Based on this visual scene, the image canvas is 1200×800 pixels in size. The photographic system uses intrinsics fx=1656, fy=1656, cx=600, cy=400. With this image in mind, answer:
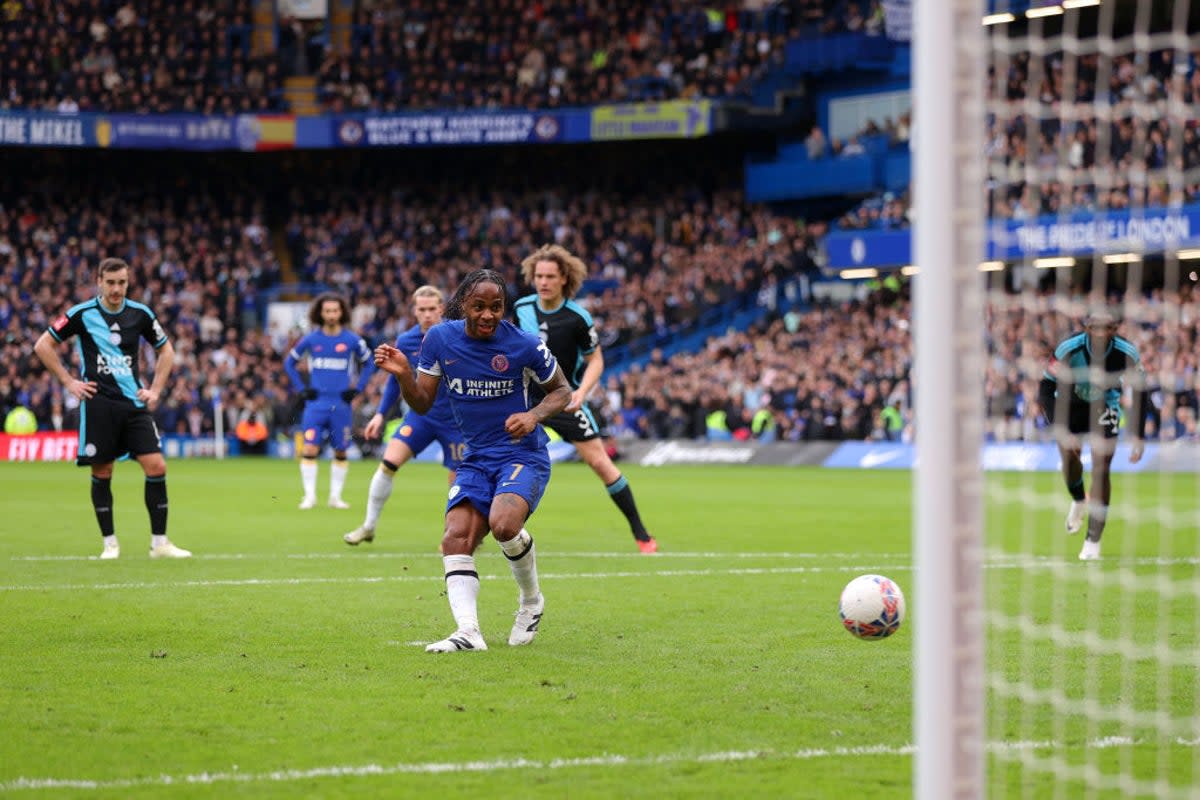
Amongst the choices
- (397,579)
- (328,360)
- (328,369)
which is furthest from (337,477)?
(397,579)

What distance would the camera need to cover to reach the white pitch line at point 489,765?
5758mm

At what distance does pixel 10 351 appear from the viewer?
44.1 m

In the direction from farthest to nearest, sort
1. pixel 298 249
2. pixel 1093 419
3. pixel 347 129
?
pixel 298 249 < pixel 347 129 < pixel 1093 419

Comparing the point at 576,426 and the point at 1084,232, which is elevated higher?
the point at 1084,232

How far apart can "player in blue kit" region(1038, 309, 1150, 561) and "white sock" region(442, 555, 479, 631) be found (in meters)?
5.94

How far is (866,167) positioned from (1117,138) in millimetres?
11121

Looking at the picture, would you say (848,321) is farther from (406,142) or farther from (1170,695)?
(1170,695)

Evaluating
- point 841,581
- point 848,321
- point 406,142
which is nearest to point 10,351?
point 406,142

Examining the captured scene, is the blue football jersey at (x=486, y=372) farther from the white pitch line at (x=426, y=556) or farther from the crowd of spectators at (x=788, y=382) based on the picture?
the crowd of spectators at (x=788, y=382)

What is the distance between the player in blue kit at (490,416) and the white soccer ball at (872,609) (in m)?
1.72

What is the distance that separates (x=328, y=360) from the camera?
20219 millimetres

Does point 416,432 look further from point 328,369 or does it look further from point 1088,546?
point 1088,546

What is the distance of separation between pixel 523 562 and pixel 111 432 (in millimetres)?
5755

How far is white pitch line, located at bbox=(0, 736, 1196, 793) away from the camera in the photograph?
5758 millimetres
